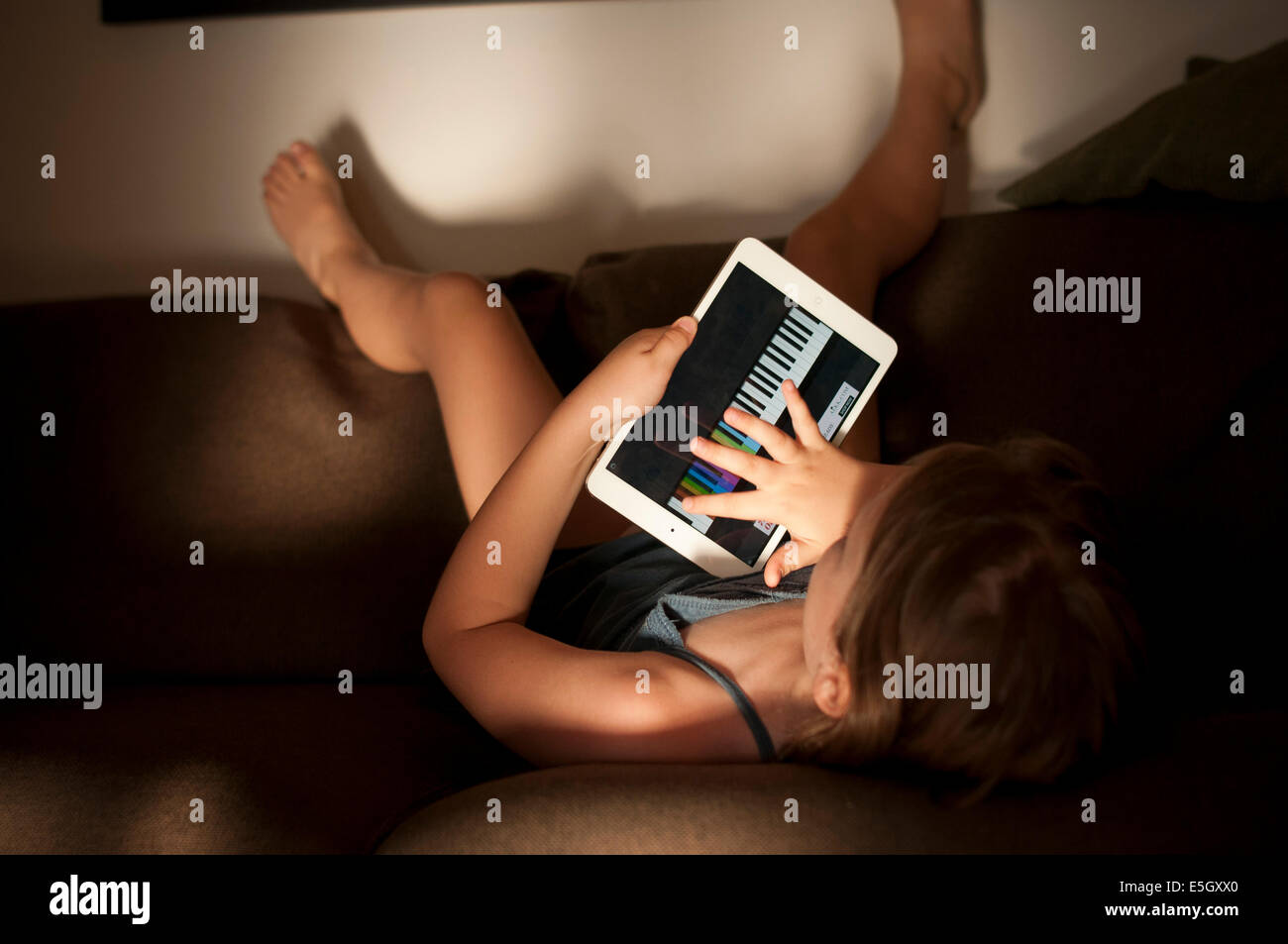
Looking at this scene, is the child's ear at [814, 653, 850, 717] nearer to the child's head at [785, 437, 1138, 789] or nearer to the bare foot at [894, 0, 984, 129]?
the child's head at [785, 437, 1138, 789]

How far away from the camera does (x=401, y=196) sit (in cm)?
131

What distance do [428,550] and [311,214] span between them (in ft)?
1.94

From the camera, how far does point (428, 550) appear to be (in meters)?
0.99

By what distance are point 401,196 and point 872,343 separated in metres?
0.81

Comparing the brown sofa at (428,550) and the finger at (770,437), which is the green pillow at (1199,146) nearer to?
the brown sofa at (428,550)

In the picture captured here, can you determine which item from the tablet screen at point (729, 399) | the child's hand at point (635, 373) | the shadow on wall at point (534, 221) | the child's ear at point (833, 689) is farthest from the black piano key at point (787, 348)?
the shadow on wall at point (534, 221)

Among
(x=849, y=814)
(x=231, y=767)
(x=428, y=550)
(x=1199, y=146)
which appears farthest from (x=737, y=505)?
(x=1199, y=146)

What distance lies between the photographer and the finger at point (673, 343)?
804 millimetres

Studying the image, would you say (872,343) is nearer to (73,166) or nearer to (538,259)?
(538,259)

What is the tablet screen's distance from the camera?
852 mm

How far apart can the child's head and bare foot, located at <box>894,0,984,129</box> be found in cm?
73

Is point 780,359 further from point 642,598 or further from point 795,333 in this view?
point 642,598
